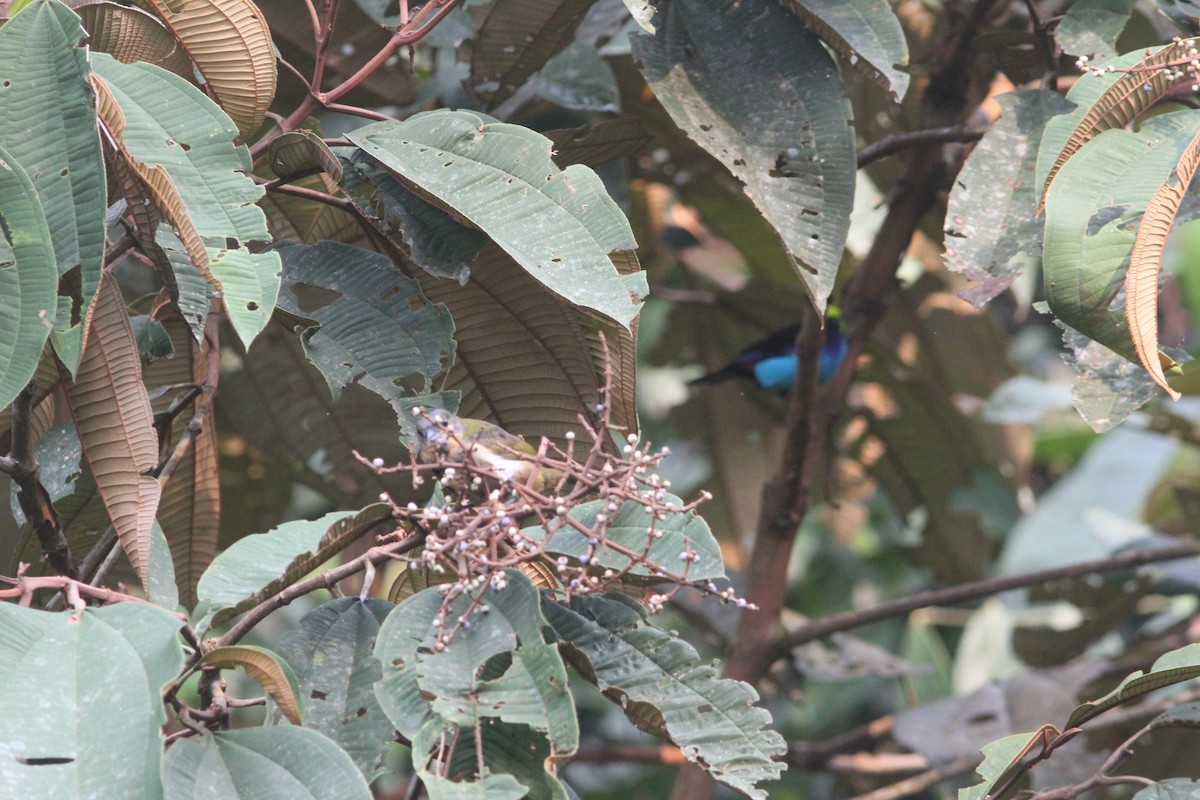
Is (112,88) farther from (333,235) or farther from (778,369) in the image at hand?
(778,369)

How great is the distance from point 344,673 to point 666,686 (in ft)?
0.93

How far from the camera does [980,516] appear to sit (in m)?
2.63

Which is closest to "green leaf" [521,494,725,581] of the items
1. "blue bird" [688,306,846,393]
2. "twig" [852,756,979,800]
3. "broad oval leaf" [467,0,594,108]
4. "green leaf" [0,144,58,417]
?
"green leaf" [0,144,58,417]

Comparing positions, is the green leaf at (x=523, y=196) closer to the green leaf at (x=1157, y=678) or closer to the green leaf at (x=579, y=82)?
the green leaf at (x=1157, y=678)

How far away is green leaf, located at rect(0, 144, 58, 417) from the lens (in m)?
0.97

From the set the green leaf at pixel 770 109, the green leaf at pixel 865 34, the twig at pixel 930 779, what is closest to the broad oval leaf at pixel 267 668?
the green leaf at pixel 770 109

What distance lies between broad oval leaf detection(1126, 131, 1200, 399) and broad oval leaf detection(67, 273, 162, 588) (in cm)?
88

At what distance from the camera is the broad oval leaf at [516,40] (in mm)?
1751

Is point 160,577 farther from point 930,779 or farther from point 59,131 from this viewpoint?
point 930,779

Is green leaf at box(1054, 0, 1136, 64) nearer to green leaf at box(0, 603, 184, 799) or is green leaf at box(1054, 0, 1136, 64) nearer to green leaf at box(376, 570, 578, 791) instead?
green leaf at box(376, 570, 578, 791)

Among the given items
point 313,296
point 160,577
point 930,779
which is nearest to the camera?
point 160,577

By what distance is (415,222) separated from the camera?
125 cm

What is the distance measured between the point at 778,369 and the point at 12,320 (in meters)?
2.46

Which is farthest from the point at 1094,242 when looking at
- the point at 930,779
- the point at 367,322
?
the point at 930,779
